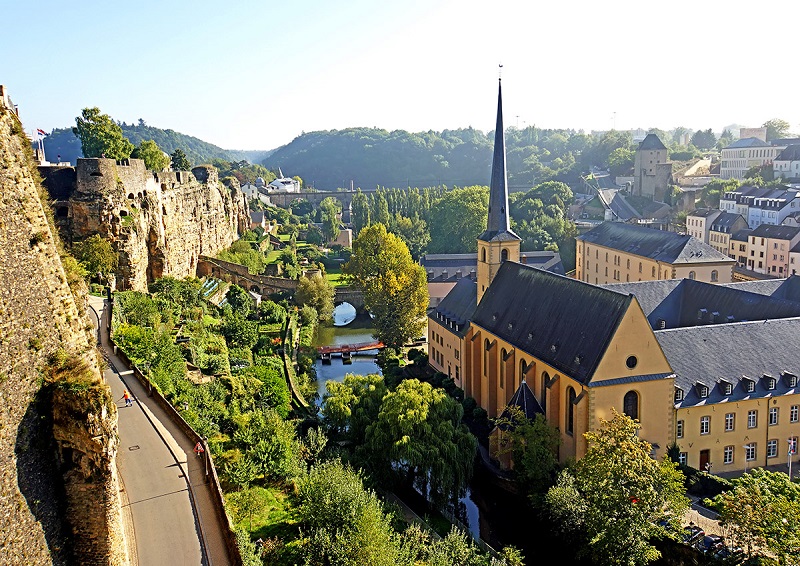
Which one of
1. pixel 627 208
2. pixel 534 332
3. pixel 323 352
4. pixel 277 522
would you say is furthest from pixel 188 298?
pixel 627 208

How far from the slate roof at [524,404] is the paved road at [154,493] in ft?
→ 54.7

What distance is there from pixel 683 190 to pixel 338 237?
2093 inches

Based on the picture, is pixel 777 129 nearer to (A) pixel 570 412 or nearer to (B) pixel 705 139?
(B) pixel 705 139

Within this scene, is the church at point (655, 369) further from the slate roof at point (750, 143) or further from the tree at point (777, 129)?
the tree at point (777, 129)

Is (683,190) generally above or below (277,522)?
above

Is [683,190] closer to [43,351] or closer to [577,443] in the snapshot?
[577,443]

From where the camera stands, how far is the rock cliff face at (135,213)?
39.6 meters

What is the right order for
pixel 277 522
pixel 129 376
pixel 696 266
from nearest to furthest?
pixel 277 522 → pixel 129 376 → pixel 696 266

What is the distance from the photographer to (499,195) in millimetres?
44219

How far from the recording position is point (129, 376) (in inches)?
1113

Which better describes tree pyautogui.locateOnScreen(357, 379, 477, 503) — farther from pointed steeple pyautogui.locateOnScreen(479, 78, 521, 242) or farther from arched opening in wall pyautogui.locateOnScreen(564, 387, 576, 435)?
pointed steeple pyautogui.locateOnScreen(479, 78, 521, 242)

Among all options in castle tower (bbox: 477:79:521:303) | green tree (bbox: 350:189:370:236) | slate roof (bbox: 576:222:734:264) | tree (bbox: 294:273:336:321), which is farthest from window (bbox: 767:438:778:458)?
green tree (bbox: 350:189:370:236)

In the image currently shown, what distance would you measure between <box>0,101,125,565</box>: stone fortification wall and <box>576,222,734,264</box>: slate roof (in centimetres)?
4672

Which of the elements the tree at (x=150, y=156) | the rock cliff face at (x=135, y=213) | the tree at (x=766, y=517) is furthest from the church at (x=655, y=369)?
the tree at (x=150, y=156)
